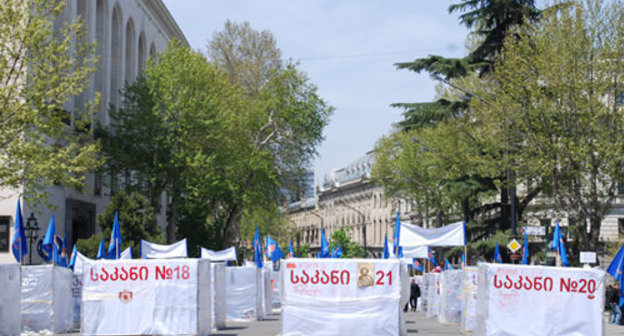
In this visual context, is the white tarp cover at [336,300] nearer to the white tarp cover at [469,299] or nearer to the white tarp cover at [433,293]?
the white tarp cover at [469,299]

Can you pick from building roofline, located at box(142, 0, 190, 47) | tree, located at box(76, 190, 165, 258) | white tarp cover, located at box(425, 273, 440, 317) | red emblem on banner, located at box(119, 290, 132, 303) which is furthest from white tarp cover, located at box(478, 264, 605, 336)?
building roofline, located at box(142, 0, 190, 47)

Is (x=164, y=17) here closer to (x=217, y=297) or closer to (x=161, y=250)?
(x=161, y=250)

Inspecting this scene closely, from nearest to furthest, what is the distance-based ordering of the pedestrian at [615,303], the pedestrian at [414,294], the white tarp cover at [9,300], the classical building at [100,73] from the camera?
the white tarp cover at [9,300] < the pedestrian at [615,303] < the classical building at [100,73] < the pedestrian at [414,294]

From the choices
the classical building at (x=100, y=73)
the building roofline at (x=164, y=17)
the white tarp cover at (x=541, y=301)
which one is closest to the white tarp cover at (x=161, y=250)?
the classical building at (x=100, y=73)

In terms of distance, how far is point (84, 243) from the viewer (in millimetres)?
40750

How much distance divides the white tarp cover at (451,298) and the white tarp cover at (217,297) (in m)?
6.90

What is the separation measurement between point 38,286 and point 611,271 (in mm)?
13546

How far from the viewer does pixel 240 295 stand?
32406mm

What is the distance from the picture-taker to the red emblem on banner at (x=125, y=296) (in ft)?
71.3

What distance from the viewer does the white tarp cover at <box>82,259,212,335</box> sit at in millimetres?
21641

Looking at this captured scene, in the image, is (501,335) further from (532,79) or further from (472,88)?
(472,88)

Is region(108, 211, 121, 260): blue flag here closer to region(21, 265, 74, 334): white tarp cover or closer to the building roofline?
region(21, 265, 74, 334): white tarp cover

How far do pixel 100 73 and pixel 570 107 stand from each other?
26773 mm

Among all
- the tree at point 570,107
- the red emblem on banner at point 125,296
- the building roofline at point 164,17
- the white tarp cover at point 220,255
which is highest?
the building roofline at point 164,17
